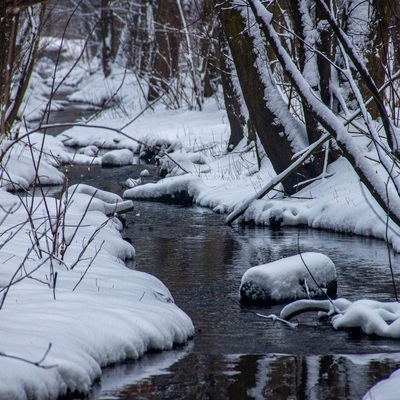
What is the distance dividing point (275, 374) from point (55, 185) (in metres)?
9.65

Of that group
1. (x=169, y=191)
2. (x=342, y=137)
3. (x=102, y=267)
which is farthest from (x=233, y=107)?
(x=342, y=137)

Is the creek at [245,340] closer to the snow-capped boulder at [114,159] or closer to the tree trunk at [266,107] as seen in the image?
the tree trunk at [266,107]

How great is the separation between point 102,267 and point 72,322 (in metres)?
1.79

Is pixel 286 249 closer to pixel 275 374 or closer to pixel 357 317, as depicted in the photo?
pixel 357 317

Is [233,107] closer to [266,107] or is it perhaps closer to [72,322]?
[266,107]

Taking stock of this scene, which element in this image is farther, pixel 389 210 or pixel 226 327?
pixel 226 327

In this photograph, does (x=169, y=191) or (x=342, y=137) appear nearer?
(x=342, y=137)

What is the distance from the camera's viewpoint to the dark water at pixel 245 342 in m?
3.72

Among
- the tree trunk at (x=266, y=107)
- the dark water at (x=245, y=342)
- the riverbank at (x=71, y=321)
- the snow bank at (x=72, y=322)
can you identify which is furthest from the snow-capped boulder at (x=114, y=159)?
the snow bank at (x=72, y=322)

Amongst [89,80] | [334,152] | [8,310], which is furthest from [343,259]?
[89,80]

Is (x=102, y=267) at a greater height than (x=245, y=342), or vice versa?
(x=102, y=267)

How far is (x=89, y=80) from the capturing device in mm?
39406

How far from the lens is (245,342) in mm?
4559

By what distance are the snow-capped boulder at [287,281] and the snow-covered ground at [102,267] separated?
28.0 inches
